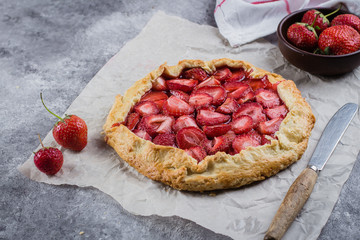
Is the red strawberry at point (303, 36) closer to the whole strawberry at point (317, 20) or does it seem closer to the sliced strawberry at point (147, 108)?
the whole strawberry at point (317, 20)

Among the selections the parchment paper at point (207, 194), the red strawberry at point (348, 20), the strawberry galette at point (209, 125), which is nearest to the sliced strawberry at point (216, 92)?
the strawberry galette at point (209, 125)

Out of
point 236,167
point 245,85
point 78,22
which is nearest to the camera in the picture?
point 236,167

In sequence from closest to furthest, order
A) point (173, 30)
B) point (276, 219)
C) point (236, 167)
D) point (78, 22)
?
1. point (276, 219)
2. point (236, 167)
3. point (173, 30)
4. point (78, 22)

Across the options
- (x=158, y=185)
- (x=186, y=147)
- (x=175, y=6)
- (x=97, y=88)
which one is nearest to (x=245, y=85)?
(x=186, y=147)

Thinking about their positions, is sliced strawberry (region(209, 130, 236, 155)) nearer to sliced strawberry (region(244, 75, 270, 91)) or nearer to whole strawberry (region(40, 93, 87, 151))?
sliced strawberry (region(244, 75, 270, 91))

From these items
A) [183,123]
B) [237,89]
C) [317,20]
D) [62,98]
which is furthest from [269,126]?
[62,98]

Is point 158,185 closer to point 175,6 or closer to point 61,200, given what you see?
point 61,200

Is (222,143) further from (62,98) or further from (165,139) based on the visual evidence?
(62,98)
